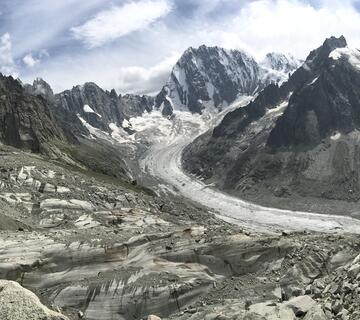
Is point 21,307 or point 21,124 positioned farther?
point 21,124

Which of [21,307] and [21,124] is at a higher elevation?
[21,124]

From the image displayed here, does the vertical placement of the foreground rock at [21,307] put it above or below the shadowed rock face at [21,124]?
below

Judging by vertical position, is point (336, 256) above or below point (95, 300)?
above

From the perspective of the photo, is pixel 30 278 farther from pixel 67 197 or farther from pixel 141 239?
pixel 67 197

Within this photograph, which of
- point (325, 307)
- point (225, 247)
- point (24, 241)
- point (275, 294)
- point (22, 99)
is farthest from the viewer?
point (22, 99)

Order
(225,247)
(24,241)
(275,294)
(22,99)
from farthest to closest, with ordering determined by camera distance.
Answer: (22,99)
(24,241)
(225,247)
(275,294)

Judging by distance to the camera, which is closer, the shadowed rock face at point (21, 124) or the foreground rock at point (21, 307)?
the foreground rock at point (21, 307)

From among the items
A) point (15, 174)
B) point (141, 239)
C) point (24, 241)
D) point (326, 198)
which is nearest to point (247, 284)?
point (141, 239)

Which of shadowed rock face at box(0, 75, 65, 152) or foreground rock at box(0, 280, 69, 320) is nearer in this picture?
foreground rock at box(0, 280, 69, 320)
